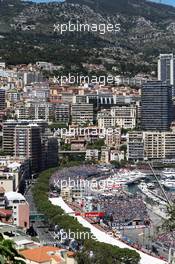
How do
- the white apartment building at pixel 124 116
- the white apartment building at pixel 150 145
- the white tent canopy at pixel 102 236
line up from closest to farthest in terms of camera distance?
the white tent canopy at pixel 102 236, the white apartment building at pixel 150 145, the white apartment building at pixel 124 116

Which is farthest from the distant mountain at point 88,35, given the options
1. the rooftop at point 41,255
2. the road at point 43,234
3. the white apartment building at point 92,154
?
the rooftop at point 41,255

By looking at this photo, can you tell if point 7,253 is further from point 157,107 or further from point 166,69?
point 166,69

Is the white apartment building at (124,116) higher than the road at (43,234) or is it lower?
higher

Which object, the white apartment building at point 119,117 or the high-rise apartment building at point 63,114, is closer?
the white apartment building at point 119,117

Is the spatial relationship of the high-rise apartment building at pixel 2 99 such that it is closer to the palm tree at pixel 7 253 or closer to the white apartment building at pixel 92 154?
the white apartment building at pixel 92 154

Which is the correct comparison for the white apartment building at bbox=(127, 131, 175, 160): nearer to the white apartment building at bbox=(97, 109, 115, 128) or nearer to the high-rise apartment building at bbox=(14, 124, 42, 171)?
the white apartment building at bbox=(97, 109, 115, 128)

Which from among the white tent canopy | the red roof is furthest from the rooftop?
the red roof

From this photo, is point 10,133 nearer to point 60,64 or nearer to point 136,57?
point 60,64

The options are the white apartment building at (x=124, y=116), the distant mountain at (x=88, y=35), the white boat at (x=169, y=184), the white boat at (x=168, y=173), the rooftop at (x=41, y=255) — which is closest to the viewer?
the rooftop at (x=41, y=255)
